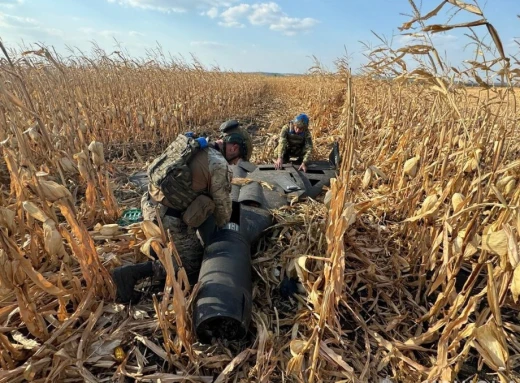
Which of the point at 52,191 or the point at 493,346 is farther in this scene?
the point at 52,191

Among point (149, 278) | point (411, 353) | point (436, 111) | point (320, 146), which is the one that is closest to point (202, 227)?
point (149, 278)

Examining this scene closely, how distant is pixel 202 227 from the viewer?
2.60 m

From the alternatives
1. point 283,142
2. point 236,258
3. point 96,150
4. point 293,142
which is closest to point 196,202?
point 236,258

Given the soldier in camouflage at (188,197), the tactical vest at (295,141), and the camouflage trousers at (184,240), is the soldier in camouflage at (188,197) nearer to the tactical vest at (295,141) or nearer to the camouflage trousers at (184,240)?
the camouflage trousers at (184,240)

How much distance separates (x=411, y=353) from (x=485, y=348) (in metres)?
0.75

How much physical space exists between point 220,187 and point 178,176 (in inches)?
12.8

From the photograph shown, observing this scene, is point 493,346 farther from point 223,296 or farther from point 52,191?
point 52,191

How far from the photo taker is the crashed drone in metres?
1.85

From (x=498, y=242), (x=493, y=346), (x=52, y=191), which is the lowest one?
(x=493, y=346)

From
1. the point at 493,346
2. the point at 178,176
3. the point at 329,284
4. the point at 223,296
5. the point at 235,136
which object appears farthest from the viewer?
the point at 235,136

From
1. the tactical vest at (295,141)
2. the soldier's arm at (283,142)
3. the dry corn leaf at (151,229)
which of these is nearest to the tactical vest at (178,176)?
the dry corn leaf at (151,229)

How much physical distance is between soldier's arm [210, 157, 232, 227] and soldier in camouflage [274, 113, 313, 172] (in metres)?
2.46

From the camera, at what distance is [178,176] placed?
7.78 feet

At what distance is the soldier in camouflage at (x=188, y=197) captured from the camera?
2.36 m
